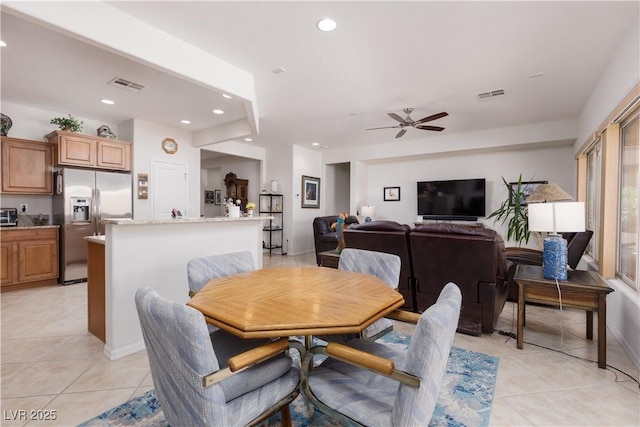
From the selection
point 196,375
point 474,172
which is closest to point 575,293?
point 196,375

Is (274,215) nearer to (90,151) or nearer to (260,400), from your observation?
(90,151)

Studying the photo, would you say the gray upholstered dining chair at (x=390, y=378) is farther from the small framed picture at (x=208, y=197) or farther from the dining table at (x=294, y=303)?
the small framed picture at (x=208, y=197)

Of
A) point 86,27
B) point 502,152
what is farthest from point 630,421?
point 502,152

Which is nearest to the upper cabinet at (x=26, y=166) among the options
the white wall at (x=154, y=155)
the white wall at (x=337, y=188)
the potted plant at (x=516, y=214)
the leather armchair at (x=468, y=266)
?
the white wall at (x=154, y=155)

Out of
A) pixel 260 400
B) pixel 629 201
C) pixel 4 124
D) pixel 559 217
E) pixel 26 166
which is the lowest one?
pixel 260 400

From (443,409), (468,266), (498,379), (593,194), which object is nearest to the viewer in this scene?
(443,409)

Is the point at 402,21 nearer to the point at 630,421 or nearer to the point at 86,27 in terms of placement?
the point at 86,27

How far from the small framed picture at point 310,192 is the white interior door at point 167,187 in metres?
2.83

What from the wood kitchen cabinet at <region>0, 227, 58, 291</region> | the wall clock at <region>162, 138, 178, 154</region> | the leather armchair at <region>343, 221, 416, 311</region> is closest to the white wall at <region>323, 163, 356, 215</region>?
the wall clock at <region>162, 138, 178, 154</region>

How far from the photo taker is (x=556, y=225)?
2305mm

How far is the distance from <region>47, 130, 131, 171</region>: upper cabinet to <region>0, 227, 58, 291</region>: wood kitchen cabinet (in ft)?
3.52

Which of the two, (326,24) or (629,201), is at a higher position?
(326,24)

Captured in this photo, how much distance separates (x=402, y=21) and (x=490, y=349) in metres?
2.81

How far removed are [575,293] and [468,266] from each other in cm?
75
